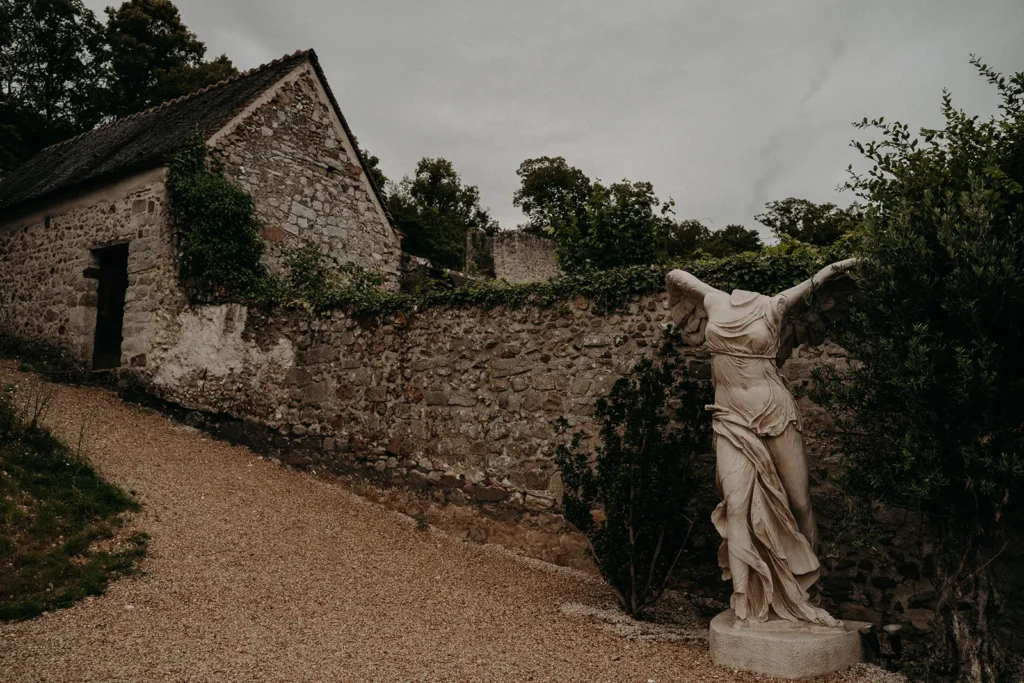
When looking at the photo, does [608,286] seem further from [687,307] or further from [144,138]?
[144,138]

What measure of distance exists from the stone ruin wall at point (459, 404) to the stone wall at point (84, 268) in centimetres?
75

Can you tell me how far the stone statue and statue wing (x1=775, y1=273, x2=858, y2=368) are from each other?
0.01m

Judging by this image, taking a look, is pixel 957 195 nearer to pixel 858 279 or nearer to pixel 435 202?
pixel 858 279

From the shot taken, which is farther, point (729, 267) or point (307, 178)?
point (307, 178)

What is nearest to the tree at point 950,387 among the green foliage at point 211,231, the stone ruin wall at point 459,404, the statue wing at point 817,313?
the statue wing at point 817,313

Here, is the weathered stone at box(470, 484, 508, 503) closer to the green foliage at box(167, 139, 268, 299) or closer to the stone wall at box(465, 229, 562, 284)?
the green foliage at box(167, 139, 268, 299)

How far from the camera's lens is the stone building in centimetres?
1074

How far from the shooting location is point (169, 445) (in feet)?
28.8

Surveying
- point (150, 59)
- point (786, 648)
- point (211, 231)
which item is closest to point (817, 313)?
point (786, 648)

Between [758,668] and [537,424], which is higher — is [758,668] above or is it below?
below

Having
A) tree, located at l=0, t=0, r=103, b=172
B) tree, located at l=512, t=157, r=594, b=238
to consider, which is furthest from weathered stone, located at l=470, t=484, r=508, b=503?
tree, located at l=512, t=157, r=594, b=238

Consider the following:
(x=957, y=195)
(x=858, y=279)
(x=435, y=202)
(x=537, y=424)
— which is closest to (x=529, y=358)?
(x=537, y=424)

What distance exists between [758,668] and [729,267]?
3.40 metres

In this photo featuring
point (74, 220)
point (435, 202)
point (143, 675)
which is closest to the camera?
point (143, 675)
